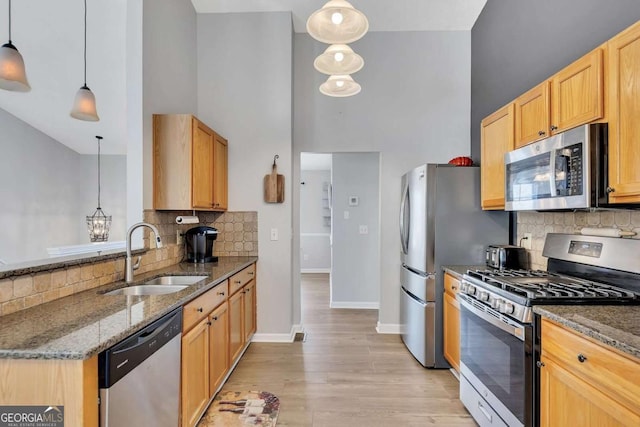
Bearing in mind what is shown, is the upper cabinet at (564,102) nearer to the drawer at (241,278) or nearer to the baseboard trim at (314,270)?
the drawer at (241,278)

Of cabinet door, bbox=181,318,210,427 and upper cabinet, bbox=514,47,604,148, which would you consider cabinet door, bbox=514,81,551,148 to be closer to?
upper cabinet, bbox=514,47,604,148

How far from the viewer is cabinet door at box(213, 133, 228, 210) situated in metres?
3.13

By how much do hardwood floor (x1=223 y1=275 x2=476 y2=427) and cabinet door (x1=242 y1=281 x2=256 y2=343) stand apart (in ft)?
0.62

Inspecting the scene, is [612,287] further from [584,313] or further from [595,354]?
[595,354]

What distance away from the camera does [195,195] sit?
8.80ft

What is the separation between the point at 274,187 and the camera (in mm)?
3402

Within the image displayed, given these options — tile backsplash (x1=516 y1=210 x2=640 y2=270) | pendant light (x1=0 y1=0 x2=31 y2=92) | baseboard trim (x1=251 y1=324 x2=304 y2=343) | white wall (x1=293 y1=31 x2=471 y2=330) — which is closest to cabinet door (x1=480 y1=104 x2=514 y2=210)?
tile backsplash (x1=516 y1=210 x2=640 y2=270)

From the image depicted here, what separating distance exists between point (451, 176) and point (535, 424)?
6.09 ft

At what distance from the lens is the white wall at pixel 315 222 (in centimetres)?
790

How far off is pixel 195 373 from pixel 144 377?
2.00 ft

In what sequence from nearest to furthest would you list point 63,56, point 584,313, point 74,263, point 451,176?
point 584,313
point 74,263
point 451,176
point 63,56

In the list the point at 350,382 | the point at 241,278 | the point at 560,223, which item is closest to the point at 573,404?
the point at 560,223

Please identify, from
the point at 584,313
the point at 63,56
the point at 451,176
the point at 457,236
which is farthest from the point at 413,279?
the point at 63,56

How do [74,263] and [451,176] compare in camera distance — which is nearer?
[74,263]
